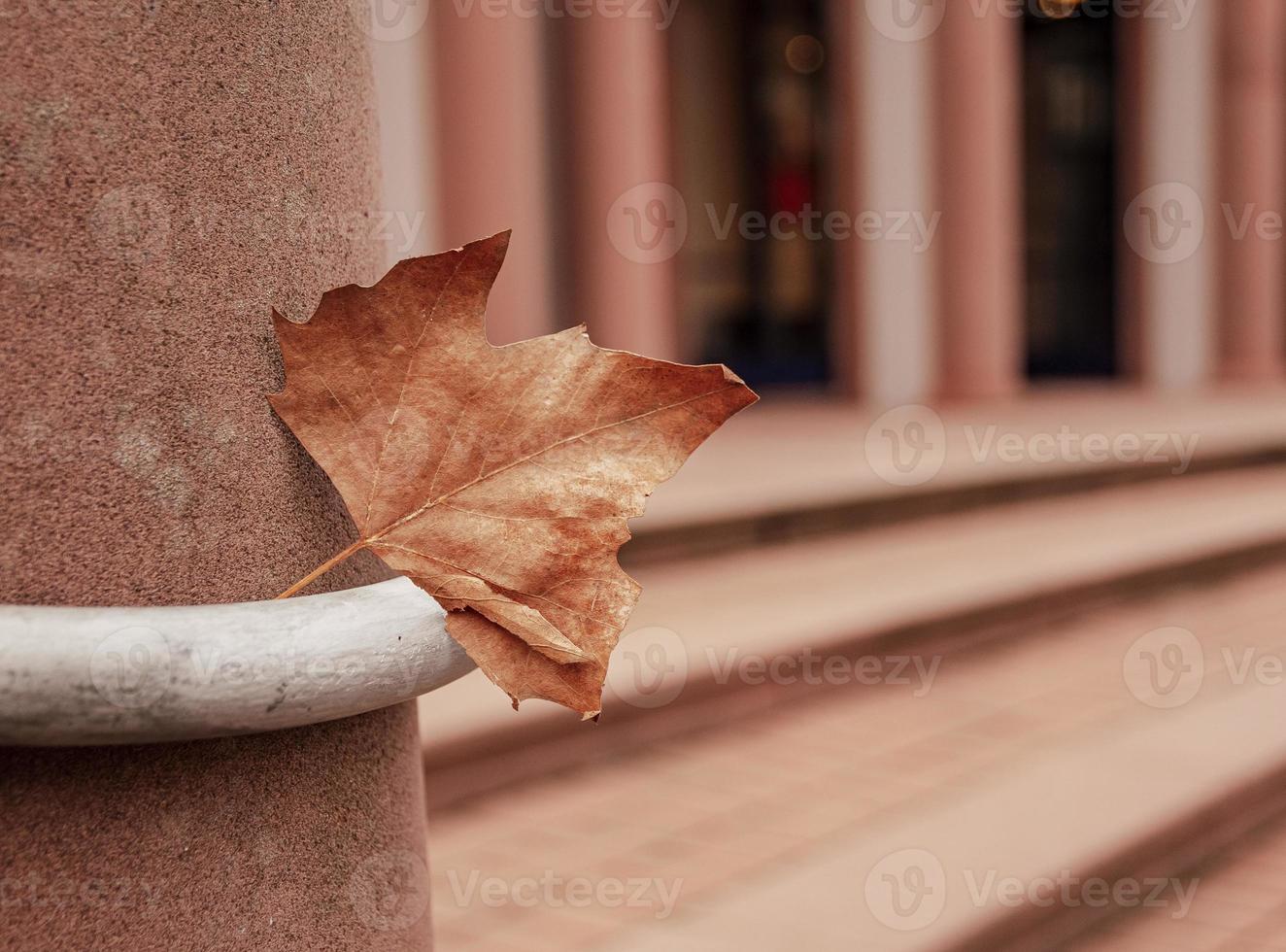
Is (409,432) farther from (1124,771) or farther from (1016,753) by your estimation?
(1016,753)

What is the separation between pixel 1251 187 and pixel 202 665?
13672mm

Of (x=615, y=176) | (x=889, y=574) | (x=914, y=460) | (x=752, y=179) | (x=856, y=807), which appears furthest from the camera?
(x=752, y=179)

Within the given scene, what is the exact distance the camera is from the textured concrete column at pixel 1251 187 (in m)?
11.8

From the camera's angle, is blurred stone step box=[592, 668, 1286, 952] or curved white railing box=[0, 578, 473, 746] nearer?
curved white railing box=[0, 578, 473, 746]

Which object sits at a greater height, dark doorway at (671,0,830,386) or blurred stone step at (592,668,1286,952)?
dark doorway at (671,0,830,386)

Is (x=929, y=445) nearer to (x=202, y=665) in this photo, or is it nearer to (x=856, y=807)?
(x=856, y=807)

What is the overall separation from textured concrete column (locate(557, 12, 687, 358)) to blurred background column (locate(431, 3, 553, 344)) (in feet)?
1.64

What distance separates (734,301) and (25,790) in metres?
12.3

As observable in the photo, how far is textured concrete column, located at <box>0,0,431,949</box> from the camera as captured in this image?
62 centimetres

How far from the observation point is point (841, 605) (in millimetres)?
4289

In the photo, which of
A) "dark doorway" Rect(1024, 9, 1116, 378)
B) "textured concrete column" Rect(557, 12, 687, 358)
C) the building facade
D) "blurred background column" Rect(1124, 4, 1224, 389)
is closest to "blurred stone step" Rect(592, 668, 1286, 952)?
the building facade

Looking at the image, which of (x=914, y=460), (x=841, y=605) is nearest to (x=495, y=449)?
(x=841, y=605)

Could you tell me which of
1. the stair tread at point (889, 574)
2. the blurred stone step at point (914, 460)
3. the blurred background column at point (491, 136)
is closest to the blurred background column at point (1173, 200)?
the blurred stone step at point (914, 460)

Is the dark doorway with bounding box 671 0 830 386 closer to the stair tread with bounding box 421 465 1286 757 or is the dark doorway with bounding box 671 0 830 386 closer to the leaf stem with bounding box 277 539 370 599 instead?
the stair tread with bounding box 421 465 1286 757
